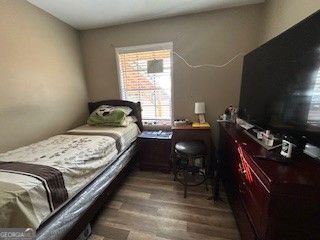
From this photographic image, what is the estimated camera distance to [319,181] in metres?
0.79

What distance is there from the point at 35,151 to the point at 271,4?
3168 millimetres

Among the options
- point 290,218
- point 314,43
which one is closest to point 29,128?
point 290,218

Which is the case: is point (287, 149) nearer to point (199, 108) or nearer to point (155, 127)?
point (199, 108)

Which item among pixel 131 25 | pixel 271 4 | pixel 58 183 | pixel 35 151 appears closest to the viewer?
pixel 58 183

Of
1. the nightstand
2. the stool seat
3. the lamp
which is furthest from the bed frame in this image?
the lamp

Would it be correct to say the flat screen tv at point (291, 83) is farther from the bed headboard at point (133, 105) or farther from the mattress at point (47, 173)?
the bed headboard at point (133, 105)

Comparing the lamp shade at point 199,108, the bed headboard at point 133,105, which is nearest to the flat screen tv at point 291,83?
the lamp shade at point 199,108

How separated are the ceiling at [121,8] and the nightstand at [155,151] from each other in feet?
5.94

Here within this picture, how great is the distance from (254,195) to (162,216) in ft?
3.48

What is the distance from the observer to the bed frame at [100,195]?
54.2 inches

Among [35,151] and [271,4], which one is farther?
[271,4]

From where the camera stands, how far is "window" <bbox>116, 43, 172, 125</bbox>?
276cm

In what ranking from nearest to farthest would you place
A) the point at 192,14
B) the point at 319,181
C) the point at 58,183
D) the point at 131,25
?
the point at 319,181
the point at 58,183
the point at 192,14
the point at 131,25

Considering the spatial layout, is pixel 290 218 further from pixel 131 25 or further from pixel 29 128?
pixel 131 25
